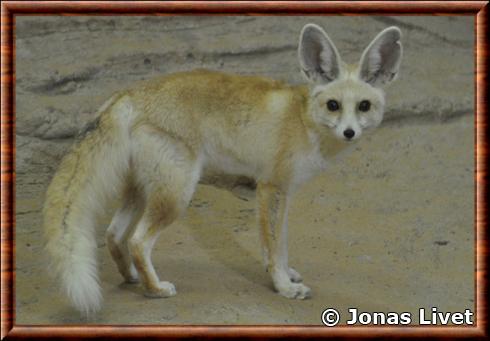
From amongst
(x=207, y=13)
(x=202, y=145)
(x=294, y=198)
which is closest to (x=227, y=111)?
(x=202, y=145)

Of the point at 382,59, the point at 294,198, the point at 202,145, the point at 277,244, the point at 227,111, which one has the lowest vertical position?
the point at 277,244

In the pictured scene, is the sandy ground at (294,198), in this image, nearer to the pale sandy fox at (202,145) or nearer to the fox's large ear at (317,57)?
the pale sandy fox at (202,145)

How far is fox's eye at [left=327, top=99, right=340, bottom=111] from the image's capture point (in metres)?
3.30

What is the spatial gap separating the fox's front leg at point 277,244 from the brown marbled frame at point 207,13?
493mm

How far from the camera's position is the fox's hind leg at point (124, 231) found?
352 cm

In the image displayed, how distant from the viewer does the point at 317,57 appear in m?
3.41

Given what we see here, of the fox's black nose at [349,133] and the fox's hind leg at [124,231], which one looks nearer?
the fox's black nose at [349,133]

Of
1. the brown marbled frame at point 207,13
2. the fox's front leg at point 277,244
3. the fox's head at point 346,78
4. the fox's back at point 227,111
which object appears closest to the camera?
the brown marbled frame at point 207,13

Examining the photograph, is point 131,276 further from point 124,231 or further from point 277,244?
point 277,244

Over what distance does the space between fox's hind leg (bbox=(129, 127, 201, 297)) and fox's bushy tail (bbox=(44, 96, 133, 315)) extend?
0.11m

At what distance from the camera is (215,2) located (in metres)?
3.22

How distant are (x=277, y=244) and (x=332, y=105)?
0.83 meters

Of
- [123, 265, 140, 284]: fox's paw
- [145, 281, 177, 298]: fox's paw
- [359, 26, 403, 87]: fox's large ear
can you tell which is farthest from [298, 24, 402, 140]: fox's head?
[123, 265, 140, 284]: fox's paw

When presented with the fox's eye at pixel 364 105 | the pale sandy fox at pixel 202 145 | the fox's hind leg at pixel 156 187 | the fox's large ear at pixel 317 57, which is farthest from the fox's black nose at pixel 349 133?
the fox's hind leg at pixel 156 187
